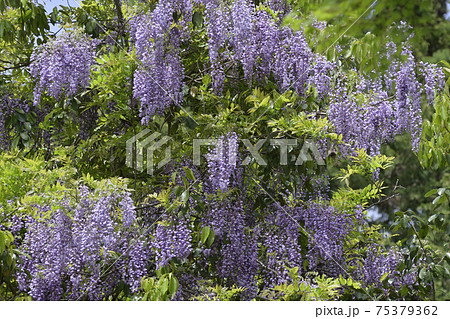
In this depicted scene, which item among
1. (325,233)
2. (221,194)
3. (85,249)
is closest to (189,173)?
(221,194)

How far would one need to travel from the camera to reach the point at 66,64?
4.93m

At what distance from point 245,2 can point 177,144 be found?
1.27m

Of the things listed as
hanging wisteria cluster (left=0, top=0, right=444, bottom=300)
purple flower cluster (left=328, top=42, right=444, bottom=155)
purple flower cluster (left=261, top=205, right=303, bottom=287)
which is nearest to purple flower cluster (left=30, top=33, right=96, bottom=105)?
hanging wisteria cluster (left=0, top=0, right=444, bottom=300)

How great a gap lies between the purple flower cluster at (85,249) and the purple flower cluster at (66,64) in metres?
1.11

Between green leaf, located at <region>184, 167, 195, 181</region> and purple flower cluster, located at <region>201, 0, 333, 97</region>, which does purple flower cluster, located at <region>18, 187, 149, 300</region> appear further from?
purple flower cluster, located at <region>201, 0, 333, 97</region>

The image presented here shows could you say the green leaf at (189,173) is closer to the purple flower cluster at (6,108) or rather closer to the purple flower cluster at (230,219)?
the purple flower cluster at (230,219)

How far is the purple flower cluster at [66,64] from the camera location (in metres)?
4.91

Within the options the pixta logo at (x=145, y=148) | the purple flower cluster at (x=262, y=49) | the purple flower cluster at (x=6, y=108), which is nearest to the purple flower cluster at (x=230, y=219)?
the pixta logo at (x=145, y=148)

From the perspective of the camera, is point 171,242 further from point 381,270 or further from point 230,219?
point 381,270

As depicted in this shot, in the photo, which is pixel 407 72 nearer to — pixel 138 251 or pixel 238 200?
pixel 238 200

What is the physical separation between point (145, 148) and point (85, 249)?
3.68 ft

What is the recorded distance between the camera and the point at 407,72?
4.89 meters
